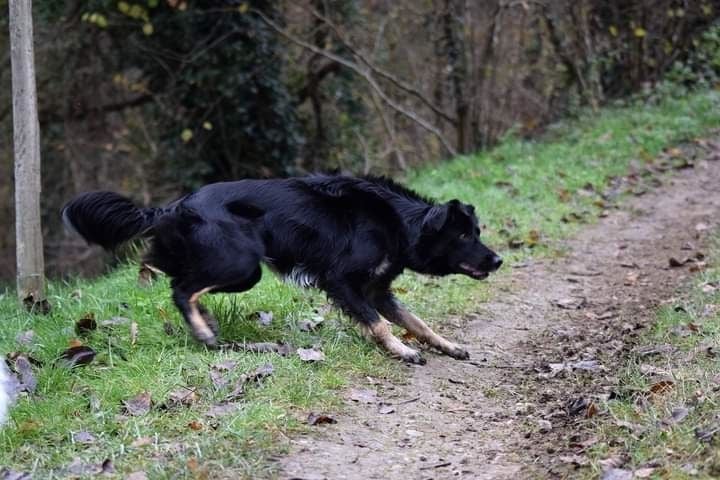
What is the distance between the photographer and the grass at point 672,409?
11.6ft

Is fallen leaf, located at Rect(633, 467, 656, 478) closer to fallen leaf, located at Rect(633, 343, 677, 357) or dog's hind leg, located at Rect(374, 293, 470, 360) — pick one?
fallen leaf, located at Rect(633, 343, 677, 357)

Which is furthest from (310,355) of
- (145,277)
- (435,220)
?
(145,277)

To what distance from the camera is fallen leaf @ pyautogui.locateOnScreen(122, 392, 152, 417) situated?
14.5 ft

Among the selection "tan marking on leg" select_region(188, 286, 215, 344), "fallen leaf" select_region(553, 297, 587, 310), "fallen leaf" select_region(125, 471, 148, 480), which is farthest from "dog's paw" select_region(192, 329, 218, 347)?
"fallen leaf" select_region(553, 297, 587, 310)

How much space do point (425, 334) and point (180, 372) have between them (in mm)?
1719

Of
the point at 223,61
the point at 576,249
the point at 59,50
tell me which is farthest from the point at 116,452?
the point at 59,50

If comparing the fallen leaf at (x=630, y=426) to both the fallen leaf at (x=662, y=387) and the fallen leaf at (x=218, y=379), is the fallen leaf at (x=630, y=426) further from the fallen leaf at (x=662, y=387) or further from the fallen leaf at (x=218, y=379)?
the fallen leaf at (x=218, y=379)

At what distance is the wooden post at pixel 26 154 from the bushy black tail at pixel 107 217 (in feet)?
2.71

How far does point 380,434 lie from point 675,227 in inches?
236

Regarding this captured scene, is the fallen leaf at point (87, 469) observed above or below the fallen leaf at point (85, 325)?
below

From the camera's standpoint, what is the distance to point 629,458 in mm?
3697

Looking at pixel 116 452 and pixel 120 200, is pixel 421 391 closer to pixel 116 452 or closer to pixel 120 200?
pixel 116 452

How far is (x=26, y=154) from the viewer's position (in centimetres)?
609

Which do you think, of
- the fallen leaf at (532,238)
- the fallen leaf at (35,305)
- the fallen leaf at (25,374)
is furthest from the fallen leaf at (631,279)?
the fallen leaf at (25,374)
